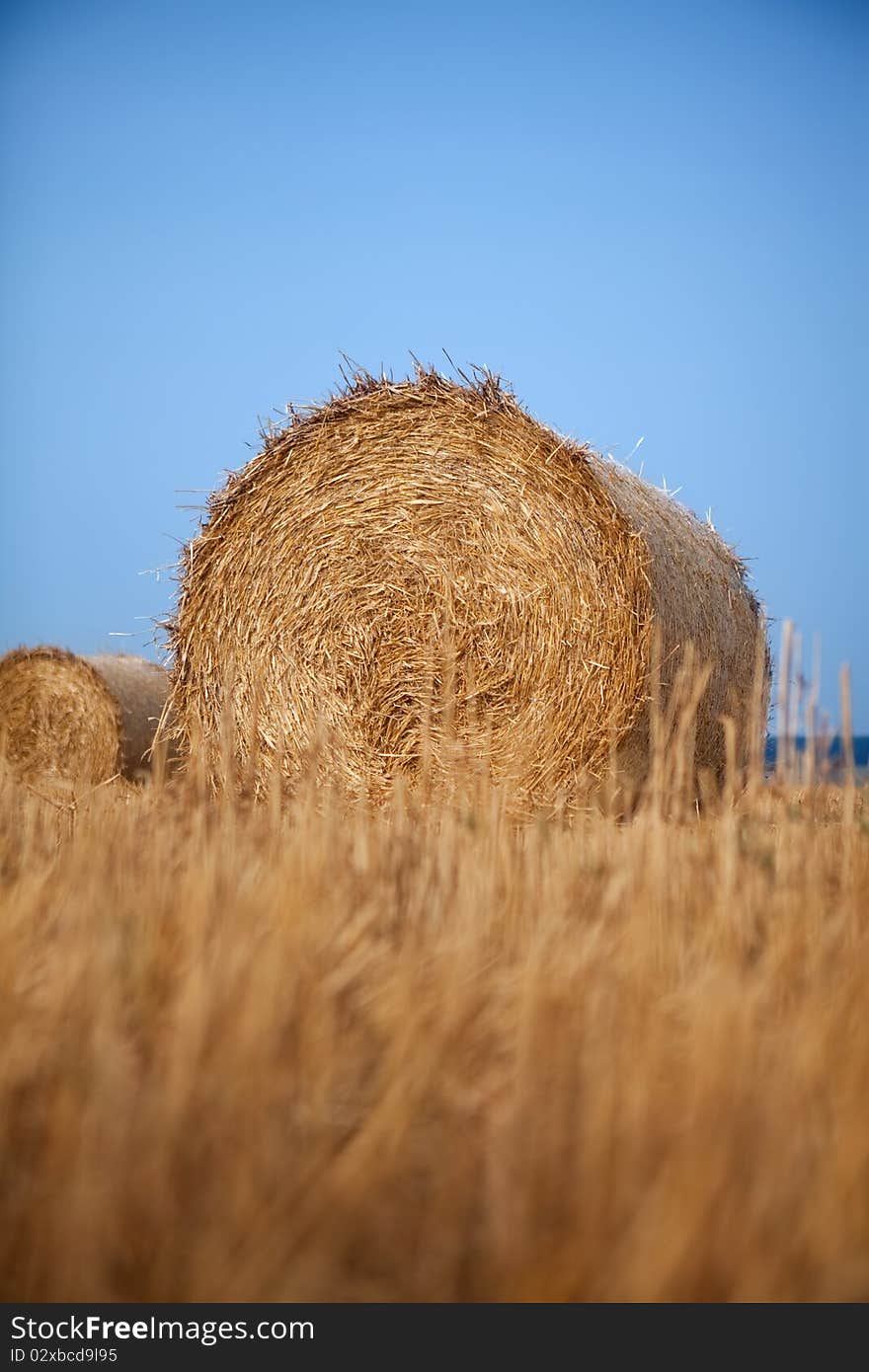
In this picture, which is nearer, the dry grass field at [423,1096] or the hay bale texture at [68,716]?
the dry grass field at [423,1096]

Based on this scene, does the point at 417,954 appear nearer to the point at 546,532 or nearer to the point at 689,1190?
the point at 689,1190

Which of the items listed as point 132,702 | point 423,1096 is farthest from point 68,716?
point 423,1096

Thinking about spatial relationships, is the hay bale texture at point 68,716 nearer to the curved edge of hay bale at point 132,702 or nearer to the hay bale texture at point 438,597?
the curved edge of hay bale at point 132,702

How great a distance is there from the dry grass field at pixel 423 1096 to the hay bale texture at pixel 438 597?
2.51 meters

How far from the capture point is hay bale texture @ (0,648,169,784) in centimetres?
895

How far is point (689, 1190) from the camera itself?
1456 millimetres

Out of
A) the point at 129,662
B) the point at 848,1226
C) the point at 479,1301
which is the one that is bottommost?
the point at 479,1301

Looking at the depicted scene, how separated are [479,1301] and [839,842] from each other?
2920mm

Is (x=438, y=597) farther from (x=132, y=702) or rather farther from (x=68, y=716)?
(x=68, y=716)

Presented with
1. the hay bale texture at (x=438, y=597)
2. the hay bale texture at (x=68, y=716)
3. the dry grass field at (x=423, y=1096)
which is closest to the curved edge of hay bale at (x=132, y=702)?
the hay bale texture at (x=68, y=716)

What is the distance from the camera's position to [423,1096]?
72.4 inches

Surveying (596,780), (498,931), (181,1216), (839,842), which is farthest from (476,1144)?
(596,780)

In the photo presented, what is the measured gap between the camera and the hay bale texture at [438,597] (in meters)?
5.33

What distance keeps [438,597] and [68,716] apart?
4.33 meters
